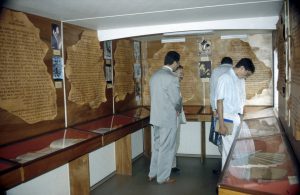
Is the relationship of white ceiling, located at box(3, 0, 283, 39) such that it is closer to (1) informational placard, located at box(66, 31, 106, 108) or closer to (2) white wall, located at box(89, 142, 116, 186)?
(1) informational placard, located at box(66, 31, 106, 108)

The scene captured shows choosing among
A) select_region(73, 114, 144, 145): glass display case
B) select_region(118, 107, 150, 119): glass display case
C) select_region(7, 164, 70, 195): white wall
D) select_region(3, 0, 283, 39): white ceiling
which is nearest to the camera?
select_region(3, 0, 283, 39): white ceiling

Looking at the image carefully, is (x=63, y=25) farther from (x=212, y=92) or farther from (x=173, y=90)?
(x=212, y=92)

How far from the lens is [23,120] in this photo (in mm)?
2777

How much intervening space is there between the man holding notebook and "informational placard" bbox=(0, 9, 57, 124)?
1906 mm

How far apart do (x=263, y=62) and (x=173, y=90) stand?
2.05 meters

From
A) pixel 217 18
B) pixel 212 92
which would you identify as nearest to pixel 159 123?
pixel 212 92

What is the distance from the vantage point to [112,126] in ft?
11.8

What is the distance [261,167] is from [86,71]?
2.60m

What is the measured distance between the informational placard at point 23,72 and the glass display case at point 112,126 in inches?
21.5

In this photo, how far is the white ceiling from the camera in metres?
2.53

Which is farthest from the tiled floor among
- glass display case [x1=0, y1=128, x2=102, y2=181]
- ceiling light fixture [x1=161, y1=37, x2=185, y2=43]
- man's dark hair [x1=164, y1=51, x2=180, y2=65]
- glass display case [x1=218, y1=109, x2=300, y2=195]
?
ceiling light fixture [x1=161, y1=37, x2=185, y2=43]

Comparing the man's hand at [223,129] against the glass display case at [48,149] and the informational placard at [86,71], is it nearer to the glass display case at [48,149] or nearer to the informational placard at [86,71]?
the glass display case at [48,149]

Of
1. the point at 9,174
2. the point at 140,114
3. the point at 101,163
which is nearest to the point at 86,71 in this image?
the point at 140,114

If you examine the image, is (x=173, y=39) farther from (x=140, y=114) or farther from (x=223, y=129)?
(x=223, y=129)
